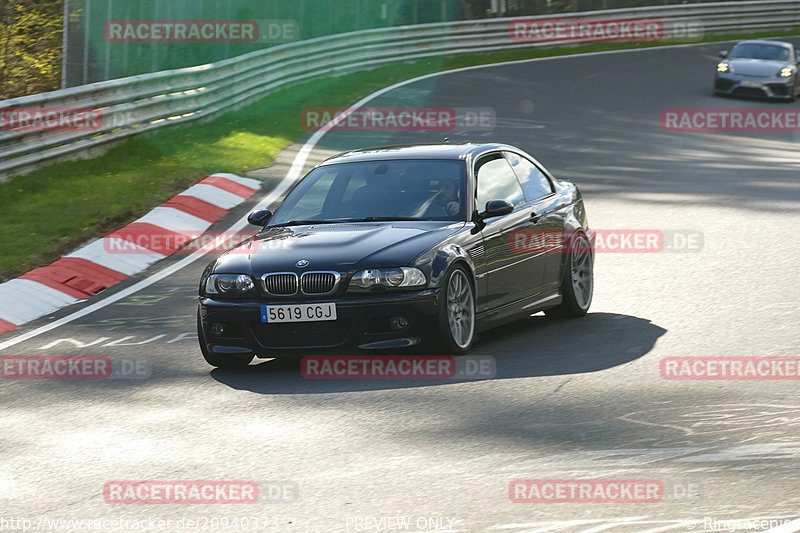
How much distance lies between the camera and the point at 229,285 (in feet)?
27.0

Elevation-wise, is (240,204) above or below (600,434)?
below

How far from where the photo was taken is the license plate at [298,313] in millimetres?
7938

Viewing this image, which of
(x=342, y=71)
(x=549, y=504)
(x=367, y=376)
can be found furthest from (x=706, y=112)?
(x=549, y=504)

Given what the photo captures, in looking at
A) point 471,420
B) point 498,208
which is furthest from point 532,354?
point 471,420

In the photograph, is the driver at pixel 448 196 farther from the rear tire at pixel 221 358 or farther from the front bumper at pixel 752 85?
the front bumper at pixel 752 85

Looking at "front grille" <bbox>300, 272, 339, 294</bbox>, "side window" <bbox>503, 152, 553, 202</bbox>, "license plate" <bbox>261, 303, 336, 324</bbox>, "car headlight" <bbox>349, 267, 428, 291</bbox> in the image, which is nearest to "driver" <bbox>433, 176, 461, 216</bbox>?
"side window" <bbox>503, 152, 553, 202</bbox>

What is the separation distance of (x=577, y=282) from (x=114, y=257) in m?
5.11

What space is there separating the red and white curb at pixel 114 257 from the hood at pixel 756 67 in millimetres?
15270

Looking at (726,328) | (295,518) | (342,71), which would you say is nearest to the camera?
(295,518)

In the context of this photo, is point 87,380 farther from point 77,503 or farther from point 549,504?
point 549,504

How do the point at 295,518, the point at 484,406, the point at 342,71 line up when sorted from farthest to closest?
the point at 342,71 < the point at 484,406 < the point at 295,518

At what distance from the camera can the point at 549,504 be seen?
521 cm

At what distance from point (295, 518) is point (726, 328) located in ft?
15.7

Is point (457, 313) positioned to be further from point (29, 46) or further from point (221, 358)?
point (29, 46)
